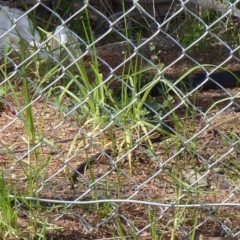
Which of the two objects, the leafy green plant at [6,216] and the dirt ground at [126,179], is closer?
the leafy green plant at [6,216]

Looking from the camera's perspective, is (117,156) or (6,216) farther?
(117,156)

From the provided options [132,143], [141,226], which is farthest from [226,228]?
[132,143]

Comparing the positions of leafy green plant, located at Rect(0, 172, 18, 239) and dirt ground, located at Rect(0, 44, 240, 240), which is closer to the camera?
leafy green plant, located at Rect(0, 172, 18, 239)

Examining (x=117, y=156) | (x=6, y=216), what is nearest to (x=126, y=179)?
(x=117, y=156)

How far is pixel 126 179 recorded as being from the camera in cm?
265

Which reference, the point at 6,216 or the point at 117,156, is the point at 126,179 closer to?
the point at 117,156

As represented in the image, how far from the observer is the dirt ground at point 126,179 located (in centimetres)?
231

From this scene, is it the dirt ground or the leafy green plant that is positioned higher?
the leafy green plant

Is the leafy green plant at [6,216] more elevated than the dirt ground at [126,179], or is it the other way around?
the leafy green plant at [6,216]

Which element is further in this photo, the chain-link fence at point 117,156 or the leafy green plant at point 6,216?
the chain-link fence at point 117,156

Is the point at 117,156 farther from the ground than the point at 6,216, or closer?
closer

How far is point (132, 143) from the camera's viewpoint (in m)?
2.71

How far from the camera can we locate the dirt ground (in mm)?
2311

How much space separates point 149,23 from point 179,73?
2.44 feet
